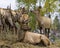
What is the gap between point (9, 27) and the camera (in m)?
8.40

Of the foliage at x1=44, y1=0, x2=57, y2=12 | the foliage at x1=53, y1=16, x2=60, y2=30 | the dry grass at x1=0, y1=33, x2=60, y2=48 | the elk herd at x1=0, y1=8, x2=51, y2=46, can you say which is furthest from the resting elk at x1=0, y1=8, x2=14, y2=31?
the foliage at x1=53, y1=16, x2=60, y2=30

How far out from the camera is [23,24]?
25.3 feet

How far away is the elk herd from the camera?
729cm

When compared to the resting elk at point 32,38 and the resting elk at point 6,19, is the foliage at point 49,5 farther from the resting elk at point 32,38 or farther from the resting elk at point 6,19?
the resting elk at point 32,38

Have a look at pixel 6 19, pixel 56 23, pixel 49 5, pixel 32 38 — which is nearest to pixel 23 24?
pixel 32 38

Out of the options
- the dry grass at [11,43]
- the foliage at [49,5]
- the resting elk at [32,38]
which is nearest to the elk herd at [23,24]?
the resting elk at [32,38]

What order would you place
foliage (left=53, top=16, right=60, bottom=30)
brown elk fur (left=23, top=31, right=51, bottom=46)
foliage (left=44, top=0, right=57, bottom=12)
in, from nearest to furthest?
brown elk fur (left=23, top=31, right=51, bottom=46)
foliage (left=44, top=0, right=57, bottom=12)
foliage (left=53, top=16, right=60, bottom=30)

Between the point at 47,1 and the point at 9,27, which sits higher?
the point at 47,1

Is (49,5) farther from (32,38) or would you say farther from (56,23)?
(32,38)

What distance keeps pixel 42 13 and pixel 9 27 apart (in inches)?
54.7

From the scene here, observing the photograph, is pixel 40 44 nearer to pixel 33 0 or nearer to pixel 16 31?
pixel 16 31

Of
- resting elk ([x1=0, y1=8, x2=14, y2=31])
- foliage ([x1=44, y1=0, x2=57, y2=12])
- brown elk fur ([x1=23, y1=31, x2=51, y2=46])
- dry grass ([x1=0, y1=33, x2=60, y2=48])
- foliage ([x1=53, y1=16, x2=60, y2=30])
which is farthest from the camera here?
foliage ([x1=53, y1=16, x2=60, y2=30])

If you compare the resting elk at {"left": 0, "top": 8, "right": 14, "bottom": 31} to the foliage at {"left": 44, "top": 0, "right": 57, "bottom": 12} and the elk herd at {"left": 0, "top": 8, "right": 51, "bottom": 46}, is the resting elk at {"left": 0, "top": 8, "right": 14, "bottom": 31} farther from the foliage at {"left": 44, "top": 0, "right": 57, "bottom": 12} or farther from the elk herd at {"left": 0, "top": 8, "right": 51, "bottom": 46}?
the foliage at {"left": 44, "top": 0, "right": 57, "bottom": 12}

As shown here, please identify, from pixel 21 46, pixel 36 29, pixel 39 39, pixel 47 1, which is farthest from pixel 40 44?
pixel 47 1
